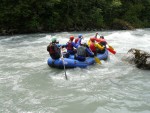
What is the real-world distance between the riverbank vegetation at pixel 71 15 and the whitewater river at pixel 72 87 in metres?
8.92

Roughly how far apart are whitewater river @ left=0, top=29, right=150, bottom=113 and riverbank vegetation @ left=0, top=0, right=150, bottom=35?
8.92m

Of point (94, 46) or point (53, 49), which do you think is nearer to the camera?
point (53, 49)

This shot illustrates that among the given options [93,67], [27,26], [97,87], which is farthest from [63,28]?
[97,87]

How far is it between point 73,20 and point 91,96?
16733mm

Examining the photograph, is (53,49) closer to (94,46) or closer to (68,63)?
(68,63)

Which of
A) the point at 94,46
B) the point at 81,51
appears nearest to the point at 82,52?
the point at 81,51

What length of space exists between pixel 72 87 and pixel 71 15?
53.7 feet

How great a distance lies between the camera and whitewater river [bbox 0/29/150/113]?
7395 mm

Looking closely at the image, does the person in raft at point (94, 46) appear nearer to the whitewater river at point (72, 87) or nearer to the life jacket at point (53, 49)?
the whitewater river at point (72, 87)

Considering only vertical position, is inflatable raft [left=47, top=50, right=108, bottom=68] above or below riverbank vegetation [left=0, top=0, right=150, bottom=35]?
below

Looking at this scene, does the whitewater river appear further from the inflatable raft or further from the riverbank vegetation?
the riverbank vegetation

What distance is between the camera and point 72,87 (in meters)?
8.85

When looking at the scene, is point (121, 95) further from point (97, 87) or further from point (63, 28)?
point (63, 28)

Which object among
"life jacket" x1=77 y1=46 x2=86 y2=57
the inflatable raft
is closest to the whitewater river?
the inflatable raft
